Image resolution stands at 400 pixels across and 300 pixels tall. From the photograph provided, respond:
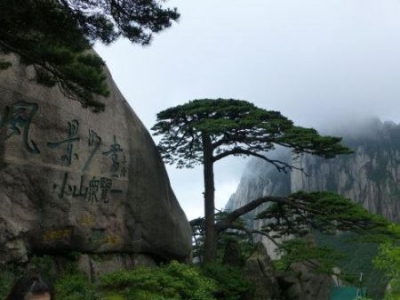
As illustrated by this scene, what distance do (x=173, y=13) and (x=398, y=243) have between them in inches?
367

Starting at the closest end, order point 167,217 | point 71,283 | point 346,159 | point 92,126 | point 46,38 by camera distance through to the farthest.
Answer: point 46,38 → point 71,283 → point 92,126 → point 167,217 → point 346,159

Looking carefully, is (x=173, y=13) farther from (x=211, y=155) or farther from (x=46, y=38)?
(x=211, y=155)

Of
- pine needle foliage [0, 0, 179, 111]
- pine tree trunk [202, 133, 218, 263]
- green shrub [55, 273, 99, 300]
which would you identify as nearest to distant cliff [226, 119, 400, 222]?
pine tree trunk [202, 133, 218, 263]

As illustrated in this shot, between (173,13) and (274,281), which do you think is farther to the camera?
(274,281)

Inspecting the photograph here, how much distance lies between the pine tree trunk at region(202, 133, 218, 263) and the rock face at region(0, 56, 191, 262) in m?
1.66

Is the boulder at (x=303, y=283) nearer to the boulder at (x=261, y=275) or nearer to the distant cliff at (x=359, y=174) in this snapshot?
the boulder at (x=261, y=275)

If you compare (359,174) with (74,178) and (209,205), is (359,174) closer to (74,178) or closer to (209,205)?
(209,205)

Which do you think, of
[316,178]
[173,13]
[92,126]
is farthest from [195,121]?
[316,178]

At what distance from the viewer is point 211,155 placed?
14.8 m

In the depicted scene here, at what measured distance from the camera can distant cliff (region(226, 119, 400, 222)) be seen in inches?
2298

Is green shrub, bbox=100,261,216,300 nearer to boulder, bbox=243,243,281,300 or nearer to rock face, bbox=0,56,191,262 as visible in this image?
rock face, bbox=0,56,191,262

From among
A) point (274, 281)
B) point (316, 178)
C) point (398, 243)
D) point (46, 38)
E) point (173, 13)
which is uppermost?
point (316, 178)

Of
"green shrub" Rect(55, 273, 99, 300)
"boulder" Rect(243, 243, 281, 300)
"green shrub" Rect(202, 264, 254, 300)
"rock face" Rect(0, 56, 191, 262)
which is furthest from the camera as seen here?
"boulder" Rect(243, 243, 281, 300)

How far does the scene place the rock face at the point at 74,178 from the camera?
8547 mm
